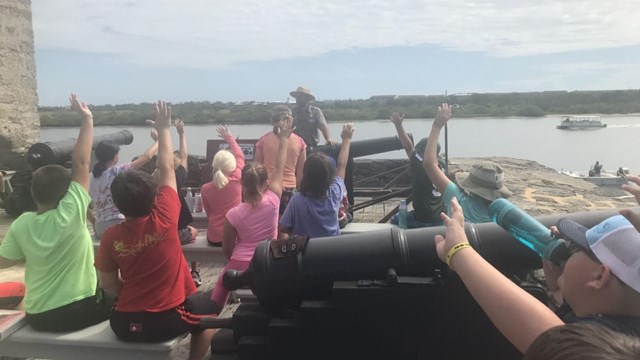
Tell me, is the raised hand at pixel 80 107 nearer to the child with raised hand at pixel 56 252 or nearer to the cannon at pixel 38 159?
the child with raised hand at pixel 56 252

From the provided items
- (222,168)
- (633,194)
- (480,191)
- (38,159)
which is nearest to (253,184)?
(222,168)

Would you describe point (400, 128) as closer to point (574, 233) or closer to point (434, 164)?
point (434, 164)

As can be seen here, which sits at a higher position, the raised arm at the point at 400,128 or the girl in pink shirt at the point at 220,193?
the raised arm at the point at 400,128

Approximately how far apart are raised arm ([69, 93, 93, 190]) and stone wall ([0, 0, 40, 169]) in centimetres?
637

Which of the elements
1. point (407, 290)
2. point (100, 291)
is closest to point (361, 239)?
point (407, 290)

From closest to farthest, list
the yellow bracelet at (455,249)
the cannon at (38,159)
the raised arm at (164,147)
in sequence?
1. the yellow bracelet at (455,249)
2. the raised arm at (164,147)
3. the cannon at (38,159)

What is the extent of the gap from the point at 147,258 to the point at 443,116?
1.84 metres

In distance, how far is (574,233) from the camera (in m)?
1.16

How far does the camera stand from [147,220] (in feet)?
6.71

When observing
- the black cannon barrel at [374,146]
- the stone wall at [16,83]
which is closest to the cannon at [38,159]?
the stone wall at [16,83]

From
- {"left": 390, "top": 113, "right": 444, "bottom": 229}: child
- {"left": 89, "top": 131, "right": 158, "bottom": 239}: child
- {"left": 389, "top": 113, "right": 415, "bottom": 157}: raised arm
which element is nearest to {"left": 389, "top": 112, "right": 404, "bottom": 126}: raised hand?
{"left": 389, "top": 113, "right": 415, "bottom": 157}: raised arm

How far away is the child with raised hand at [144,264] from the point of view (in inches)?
79.1

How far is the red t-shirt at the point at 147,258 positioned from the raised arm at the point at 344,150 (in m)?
1.52

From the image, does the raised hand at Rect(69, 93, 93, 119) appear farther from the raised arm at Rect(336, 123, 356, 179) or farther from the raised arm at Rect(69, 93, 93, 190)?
the raised arm at Rect(336, 123, 356, 179)
